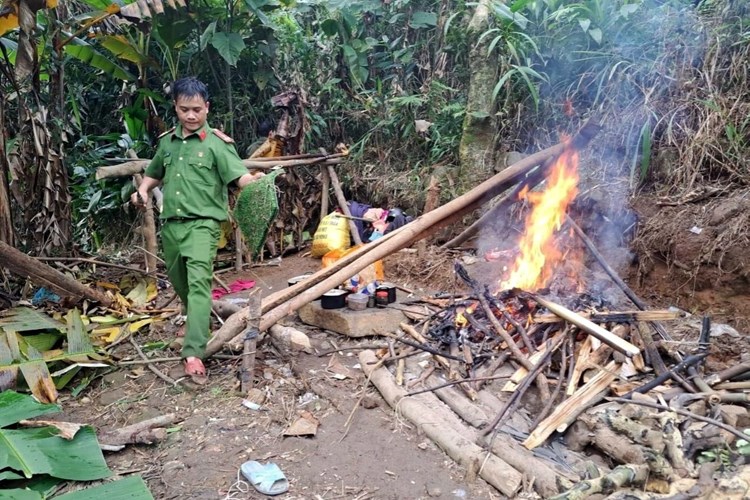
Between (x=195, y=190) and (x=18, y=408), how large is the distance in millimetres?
1918

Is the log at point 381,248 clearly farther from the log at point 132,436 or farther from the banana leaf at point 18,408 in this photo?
the banana leaf at point 18,408

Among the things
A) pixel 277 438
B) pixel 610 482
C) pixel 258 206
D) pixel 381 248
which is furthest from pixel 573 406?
pixel 258 206

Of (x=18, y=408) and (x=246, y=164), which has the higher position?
(x=246, y=164)

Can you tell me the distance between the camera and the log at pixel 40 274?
434 cm

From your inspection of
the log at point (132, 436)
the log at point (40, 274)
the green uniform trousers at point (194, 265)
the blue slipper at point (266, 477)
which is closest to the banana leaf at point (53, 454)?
the log at point (132, 436)

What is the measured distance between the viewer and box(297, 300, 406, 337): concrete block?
4.82 metres

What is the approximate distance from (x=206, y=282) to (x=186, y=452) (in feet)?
4.53

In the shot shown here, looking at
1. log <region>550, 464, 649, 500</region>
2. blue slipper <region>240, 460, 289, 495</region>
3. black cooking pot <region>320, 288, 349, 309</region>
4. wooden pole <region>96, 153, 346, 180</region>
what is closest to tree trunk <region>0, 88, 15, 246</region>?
wooden pole <region>96, 153, 346, 180</region>

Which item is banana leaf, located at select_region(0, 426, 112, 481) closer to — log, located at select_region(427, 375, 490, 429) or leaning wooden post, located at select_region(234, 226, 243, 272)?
log, located at select_region(427, 375, 490, 429)

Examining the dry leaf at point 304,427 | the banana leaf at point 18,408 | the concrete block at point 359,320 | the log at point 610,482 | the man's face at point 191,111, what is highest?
the man's face at point 191,111

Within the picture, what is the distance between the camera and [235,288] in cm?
672

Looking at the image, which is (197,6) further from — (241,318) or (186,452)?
(186,452)

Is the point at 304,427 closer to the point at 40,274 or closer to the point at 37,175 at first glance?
the point at 40,274

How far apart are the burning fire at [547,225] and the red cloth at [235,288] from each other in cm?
335
